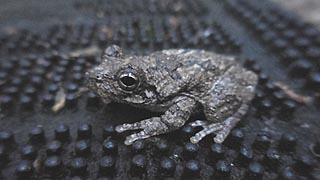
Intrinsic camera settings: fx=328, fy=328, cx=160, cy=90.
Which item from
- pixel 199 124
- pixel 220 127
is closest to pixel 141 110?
pixel 199 124

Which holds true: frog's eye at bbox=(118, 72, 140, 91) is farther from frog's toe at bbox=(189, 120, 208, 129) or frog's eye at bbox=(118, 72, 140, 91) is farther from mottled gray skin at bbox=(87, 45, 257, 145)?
frog's toe at bbox=(189, 120, 208, 129)

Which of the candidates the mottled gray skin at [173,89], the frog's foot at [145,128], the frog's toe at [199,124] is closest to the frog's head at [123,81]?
the mottled gray skin at [173,89]

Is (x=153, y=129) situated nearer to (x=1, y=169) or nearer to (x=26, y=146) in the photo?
(x=26, y=146)

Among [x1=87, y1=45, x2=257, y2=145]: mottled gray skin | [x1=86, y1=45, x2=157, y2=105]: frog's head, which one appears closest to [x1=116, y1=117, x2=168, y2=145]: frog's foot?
[x1=87, y1=45, x2=257, y2=145]: mottled gray skin

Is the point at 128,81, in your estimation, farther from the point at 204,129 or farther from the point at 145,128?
the point at 204,129

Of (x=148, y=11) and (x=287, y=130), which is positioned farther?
(x=148, y=11)

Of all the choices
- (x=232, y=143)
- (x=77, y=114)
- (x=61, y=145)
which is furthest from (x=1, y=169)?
(x=232, y=143)

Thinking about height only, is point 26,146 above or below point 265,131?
below
